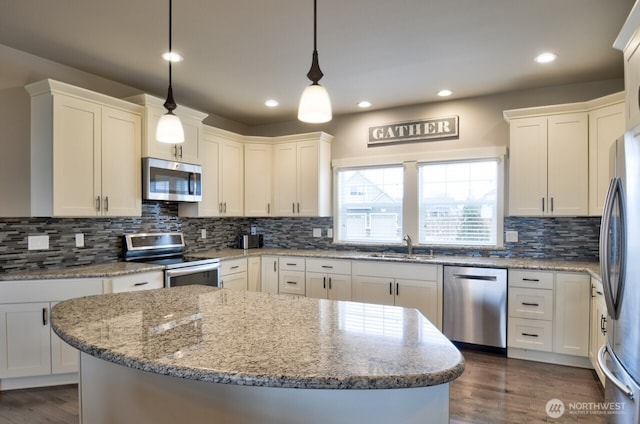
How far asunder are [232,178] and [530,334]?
12.2ft

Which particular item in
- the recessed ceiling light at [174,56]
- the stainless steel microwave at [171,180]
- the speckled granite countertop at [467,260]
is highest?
the recessed ceiling light at [174,56]

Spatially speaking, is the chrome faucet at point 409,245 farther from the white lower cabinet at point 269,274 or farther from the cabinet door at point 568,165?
the white lower cabinet at point 269,274

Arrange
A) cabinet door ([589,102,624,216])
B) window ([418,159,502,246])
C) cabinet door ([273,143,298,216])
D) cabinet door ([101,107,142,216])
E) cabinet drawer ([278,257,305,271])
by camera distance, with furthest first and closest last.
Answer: cabinet door ([273,143,298,216]), cabinet drawer ([278,257,305,271]), window ([418,159,502,246]), cabinet door ([101,107,142,216]), cabinet door ([589,102,624,216])

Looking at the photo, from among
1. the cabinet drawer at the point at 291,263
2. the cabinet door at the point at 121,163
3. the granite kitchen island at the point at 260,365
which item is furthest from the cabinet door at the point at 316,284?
the granite kitchen island at the point at 260,365

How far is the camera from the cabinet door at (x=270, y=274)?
14.9 feet

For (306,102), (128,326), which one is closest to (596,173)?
(306,102)

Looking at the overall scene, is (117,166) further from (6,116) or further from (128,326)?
(128,326)

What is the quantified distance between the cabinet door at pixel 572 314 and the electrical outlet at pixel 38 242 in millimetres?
4448

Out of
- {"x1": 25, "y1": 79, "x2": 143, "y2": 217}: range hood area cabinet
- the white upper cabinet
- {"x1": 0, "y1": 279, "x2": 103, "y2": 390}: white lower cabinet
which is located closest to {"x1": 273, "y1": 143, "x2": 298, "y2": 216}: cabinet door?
the white upper cabinet

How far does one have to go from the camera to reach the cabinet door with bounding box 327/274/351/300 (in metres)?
4.12

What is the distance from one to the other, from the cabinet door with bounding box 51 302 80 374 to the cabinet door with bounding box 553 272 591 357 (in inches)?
160

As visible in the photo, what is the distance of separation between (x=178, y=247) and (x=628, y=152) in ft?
13.1

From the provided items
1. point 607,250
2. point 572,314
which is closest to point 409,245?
point 572,314

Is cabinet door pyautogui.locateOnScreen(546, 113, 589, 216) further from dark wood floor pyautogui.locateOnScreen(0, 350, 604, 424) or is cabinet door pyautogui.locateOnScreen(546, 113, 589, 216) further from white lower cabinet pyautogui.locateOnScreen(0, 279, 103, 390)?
white lower cabinet pyautogui.locateOnScreen(0, 279, 103, 390)
